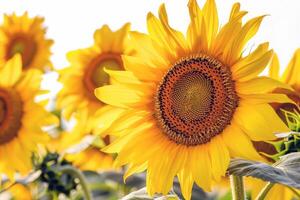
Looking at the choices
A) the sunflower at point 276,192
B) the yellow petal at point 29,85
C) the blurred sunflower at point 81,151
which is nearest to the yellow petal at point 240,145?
the sunflower at point 276,192

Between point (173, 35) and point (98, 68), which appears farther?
point (98, 68)

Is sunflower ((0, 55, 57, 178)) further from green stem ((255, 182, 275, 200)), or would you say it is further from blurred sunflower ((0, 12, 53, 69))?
green stem ((255, 182, 275, 200))

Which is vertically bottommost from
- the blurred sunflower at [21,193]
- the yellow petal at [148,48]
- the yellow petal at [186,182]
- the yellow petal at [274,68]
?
the blurred sunflower at [21,193]

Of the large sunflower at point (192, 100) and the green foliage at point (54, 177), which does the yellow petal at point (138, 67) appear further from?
the green foliage at point (54, 177)

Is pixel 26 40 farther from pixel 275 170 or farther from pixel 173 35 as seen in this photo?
pixel 275 170

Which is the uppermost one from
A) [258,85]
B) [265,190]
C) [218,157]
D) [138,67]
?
[138,67]

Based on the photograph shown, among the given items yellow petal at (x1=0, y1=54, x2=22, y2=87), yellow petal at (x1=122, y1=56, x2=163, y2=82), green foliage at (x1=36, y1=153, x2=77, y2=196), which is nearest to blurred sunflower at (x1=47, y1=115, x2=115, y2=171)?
green foliage at (x1=36, y1=153, x2=77, y2=196)

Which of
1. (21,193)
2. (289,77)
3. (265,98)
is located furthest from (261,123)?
(21,193)
